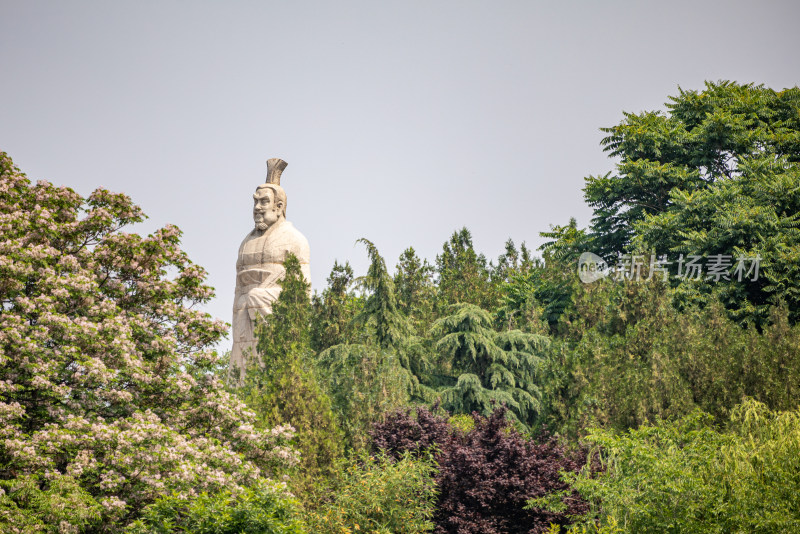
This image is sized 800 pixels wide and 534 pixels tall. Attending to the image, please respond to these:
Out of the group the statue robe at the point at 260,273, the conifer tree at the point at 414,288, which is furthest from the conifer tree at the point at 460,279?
the statue robe at the point at 260,273

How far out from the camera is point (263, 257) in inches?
926

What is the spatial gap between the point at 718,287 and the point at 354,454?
12439 mm

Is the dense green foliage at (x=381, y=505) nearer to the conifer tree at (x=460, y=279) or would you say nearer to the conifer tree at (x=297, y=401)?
the conifer tree at (x=297, y=401)

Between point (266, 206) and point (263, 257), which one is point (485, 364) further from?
point (266, 206)

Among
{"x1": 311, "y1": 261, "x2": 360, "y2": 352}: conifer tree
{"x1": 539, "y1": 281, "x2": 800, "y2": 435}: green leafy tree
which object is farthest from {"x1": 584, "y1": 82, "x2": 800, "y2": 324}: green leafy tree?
{"x1": 311, "y1": 261, "x2": 360, "y2": 352}: conifer tree

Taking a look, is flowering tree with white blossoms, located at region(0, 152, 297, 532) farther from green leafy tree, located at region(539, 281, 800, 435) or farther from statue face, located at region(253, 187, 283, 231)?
statue face, located at region(253, 187, 283, 231)

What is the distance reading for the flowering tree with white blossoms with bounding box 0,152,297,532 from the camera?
10172mm

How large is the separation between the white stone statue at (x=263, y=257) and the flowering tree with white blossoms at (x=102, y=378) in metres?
9.71

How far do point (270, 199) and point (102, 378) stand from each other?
13.6 meters

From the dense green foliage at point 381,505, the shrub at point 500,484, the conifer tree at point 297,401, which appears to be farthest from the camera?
the conifer tree at point 297,401

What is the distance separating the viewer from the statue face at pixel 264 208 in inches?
938

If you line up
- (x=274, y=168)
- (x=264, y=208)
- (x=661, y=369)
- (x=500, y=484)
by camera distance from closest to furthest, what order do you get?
(x=500, y=484)
(x=661, y=369)
(x=264, y=208)
(x=274, y=168)

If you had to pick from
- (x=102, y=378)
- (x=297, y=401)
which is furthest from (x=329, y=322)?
(x=102, y=378)

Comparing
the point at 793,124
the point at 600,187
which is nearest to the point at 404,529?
the point at 600,187
